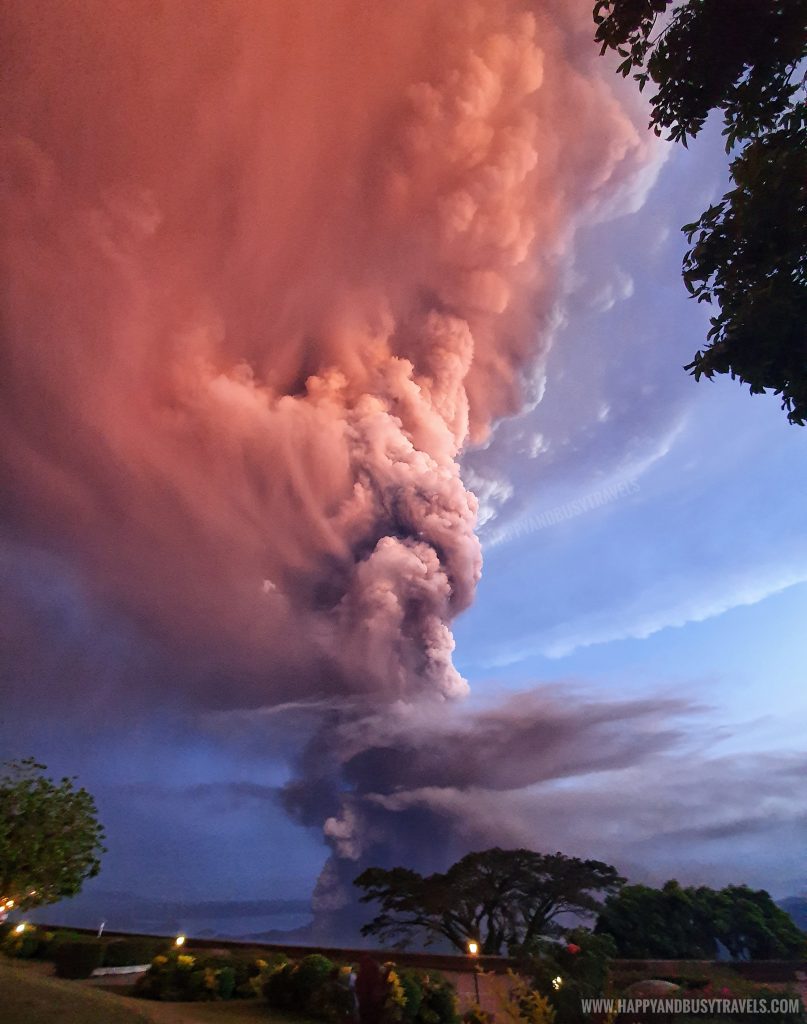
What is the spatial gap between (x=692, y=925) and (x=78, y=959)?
106 ft

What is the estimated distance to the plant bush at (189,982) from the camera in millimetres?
17828

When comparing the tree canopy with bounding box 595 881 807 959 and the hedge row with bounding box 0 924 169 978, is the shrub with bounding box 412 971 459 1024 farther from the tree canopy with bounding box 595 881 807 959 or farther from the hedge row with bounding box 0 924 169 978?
the tree canopy with bounding box 595 881 807 959

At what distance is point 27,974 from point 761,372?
1781cm

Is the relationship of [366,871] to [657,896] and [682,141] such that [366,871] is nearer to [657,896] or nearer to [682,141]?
[657,896]

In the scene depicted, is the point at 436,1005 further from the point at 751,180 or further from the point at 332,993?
the point at 751,180

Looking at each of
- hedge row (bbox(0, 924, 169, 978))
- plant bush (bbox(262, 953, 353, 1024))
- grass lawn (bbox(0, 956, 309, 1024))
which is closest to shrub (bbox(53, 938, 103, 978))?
hedge row (bbox(0, 924, 169, 978))

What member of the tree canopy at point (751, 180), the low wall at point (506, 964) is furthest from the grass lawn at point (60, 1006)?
the tree canopy at point (751, 180)

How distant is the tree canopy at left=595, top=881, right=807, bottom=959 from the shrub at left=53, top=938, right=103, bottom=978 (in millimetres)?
27173

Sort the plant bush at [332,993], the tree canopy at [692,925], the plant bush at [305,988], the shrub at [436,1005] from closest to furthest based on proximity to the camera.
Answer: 1. the plant bush at [332,993]
2. the shrub at [436,1005]
3. the plant bush at [305,988]
4. the tree canopy at [692,925]

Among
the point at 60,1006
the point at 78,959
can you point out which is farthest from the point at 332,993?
the point at 78,959

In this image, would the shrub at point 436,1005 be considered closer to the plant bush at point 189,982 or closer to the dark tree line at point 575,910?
the plant bush at point 189,982

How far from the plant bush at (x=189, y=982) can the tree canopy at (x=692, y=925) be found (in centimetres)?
2544

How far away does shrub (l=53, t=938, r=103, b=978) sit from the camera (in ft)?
69.1

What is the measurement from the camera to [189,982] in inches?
709
